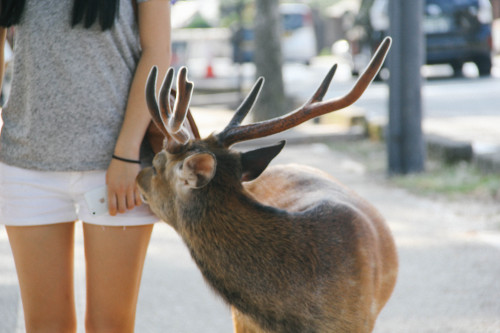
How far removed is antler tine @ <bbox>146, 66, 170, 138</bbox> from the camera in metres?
2.46

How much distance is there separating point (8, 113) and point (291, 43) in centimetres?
2505

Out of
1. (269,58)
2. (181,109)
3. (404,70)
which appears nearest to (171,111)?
(181,109)

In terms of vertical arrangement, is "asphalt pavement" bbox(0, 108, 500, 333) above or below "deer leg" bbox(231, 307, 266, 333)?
below

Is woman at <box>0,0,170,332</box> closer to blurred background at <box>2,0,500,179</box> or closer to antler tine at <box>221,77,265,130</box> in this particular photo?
antler tine at <box>221,77,265,130</box>

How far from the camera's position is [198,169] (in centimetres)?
259

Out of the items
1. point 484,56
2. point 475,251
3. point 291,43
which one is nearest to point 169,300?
point 475,251

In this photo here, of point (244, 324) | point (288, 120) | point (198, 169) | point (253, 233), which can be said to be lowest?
point (244, 324)

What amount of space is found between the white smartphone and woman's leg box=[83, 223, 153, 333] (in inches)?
2.6

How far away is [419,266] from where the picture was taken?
17.0 ft

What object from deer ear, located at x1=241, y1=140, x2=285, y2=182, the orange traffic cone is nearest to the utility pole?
deer ear, located at x1=241, y1=140, x2=285, y2=182

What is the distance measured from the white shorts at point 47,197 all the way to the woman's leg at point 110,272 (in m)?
0.05

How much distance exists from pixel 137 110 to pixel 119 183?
25 cm

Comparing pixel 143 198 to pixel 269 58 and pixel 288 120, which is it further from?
pixel 269 58

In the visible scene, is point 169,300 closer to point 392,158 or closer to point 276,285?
point 276,285
